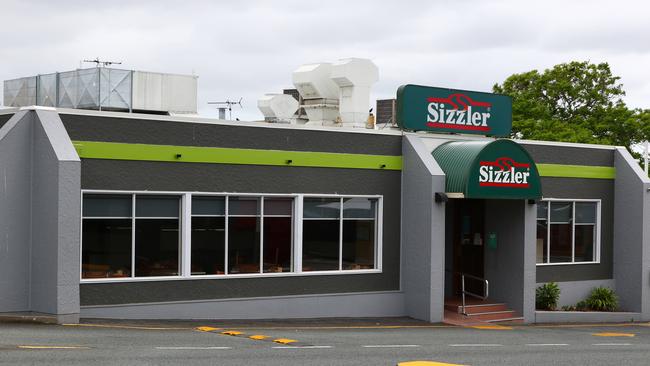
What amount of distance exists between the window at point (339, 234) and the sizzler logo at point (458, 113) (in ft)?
9.69

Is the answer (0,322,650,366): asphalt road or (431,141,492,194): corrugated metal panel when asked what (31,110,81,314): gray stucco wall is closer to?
(0,322,650,366): asphalt road

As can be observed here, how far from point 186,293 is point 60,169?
14.3 feet

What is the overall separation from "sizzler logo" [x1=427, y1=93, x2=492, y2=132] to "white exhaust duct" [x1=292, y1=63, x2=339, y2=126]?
3.89 m

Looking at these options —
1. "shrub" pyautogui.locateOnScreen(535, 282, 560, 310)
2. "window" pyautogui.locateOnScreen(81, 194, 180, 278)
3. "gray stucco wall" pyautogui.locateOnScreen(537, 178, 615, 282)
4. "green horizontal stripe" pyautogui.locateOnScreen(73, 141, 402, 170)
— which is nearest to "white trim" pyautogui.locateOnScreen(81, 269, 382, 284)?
"window" pyautogui.locateOnScreen(81, 194, 180, 278)

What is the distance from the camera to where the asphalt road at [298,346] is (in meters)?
14.9

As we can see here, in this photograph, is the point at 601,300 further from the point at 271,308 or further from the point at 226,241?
the point at 226,241

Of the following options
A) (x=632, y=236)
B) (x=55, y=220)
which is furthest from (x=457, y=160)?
(x=55, y=220)

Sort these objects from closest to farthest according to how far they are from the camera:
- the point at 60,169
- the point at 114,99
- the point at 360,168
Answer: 1. the point at 60,169
2. the point at 114,99
3. the point at 360,168

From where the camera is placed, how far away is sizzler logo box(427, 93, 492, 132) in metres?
26.1

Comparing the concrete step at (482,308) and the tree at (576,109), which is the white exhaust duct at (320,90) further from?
the tree at (576,109)

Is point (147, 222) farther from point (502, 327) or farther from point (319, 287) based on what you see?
point (502, 327)

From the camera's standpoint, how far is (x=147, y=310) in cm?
2112

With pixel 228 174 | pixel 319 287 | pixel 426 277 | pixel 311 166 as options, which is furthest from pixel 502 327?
pixel 228 174

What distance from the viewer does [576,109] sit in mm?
60906
